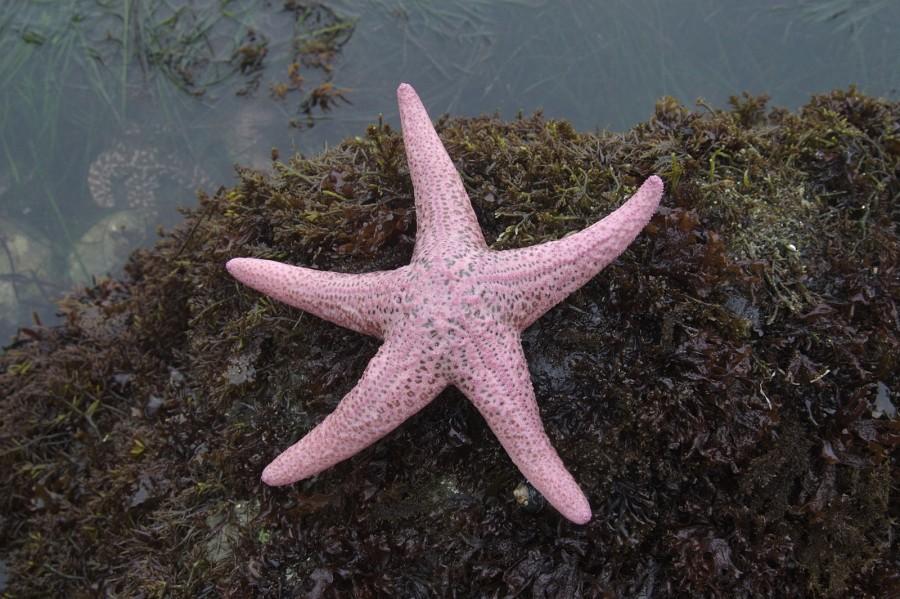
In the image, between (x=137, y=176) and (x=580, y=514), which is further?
(x=137, y=176)

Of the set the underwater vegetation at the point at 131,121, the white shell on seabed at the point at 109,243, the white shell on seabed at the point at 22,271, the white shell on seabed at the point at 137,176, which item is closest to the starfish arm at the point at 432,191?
the underwater vegetation at the point at 131,121

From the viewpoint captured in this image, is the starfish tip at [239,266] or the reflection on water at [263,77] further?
the reflection on water at [263,77]

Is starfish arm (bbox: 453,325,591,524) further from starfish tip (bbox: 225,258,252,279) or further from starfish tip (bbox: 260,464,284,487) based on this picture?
starfish tip (bbox: 225,258,252,279)

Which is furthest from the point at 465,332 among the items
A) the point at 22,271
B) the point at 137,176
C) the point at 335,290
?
the point at 22,271

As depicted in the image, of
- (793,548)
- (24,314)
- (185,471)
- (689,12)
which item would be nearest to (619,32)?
(689,12)

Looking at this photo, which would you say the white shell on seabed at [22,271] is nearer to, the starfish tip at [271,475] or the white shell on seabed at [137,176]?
the white shell on seabed at [137,176]

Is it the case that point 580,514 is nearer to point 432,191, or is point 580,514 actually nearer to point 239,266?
point 432,191

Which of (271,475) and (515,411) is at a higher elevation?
(515,411)
